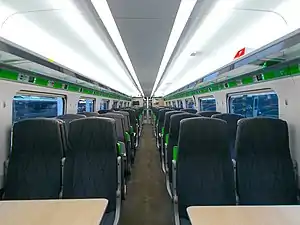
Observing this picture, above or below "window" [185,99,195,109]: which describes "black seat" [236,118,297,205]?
below

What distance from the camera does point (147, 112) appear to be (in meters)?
26.7

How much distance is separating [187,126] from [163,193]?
2.89 m

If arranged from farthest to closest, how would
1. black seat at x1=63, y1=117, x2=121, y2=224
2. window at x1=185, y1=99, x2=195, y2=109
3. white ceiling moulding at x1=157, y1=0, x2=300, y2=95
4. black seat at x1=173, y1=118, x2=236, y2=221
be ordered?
window at x1=185, y1=99, x2=195, y2=109 < white ceiling moulding at x1=157, y1=0, x2=300, y2=95 < black seat at x1=63, y1=117, x2=121, y2=224 < black seat at x1=173, y1=118, x2=236, y2=221

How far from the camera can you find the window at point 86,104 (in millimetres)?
9781

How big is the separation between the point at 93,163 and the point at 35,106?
10.7 ft

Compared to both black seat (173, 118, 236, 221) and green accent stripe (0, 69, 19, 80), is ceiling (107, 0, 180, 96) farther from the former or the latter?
green accent stripe (0, 69, 19, 80)

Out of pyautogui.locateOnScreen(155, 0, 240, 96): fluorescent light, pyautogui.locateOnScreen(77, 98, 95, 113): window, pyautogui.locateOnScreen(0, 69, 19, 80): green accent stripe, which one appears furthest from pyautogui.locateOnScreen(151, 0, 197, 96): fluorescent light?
pyautogui.locateOnScreen(77, 98, 95, 113): window

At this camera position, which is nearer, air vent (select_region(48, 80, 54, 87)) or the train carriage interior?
the train carriage interior

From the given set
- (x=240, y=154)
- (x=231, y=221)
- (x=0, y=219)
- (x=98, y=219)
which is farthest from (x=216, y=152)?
(x=0, y=219)

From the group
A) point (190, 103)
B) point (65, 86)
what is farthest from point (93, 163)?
point (190, 103)

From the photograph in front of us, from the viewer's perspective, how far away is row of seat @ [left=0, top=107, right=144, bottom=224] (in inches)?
119

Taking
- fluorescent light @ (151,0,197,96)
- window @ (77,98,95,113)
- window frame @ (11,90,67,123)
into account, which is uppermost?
fluorescent light @ (151,0,197,96)

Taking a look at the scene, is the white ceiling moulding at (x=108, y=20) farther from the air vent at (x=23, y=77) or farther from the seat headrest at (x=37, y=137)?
the air vent at (x=23, y=77)

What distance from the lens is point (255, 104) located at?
5953mm
